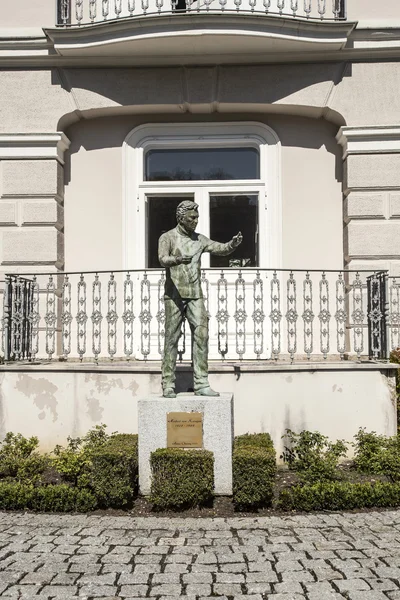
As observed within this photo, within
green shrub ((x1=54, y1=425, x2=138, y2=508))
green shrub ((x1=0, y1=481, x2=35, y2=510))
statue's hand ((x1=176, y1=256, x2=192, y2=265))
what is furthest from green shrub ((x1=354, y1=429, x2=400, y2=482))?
green shrub ((x1=0, y1=481, x2=35, y2=510))

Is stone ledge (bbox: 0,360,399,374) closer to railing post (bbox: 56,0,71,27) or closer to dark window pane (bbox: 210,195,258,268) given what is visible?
dark window pane (bbox: 210,195,258,268)

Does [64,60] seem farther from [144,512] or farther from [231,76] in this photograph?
[144,512]

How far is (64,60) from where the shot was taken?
35.5 ft

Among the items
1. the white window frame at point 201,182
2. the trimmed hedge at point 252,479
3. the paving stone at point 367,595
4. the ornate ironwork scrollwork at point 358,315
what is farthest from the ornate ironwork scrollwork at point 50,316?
the paving stone at point 367,595

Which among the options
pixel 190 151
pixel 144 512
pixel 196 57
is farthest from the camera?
pixel 190 151

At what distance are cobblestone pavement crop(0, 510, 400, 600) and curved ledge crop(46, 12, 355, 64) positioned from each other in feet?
23.6

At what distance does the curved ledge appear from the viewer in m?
9.97

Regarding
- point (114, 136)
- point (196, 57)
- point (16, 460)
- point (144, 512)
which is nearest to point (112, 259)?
point (114, 136)

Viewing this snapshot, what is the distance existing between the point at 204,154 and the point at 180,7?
8.01 ft

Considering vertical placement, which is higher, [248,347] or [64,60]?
[64,60]

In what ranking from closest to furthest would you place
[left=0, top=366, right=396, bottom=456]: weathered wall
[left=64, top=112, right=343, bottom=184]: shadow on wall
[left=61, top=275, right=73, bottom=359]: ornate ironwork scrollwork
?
[left=0, top=366, right=396, bottom=456]: weathered wall, [left=61, top=275, right=73, bottom=359]: ornate ironwork scrollwork, [left=64, top=112, right=343, bottom=184]: shadow on wall

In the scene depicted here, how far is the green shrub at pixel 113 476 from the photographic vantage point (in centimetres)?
654

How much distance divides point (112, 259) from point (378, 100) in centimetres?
507

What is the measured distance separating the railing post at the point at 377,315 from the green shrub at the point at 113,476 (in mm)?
3885
